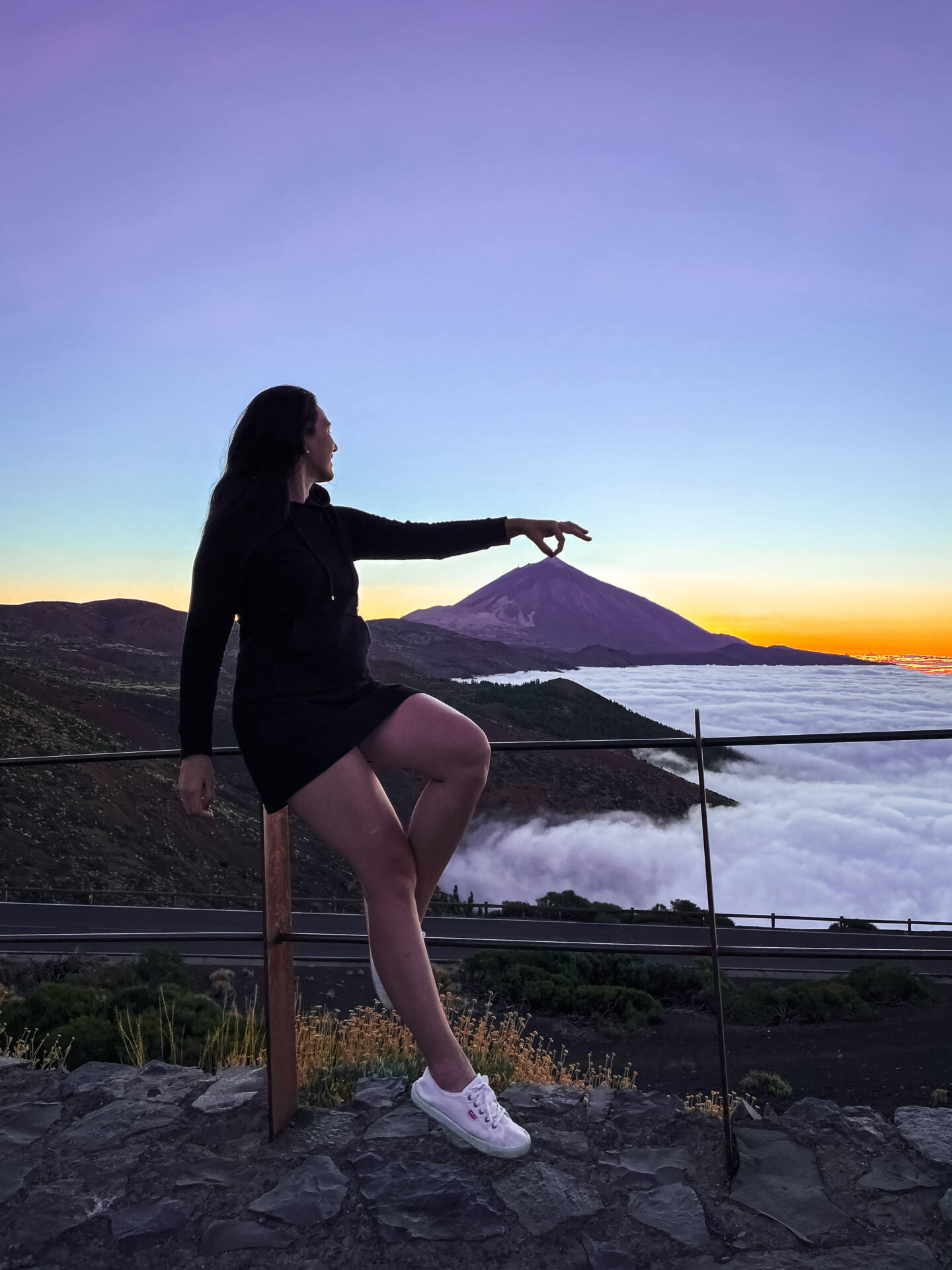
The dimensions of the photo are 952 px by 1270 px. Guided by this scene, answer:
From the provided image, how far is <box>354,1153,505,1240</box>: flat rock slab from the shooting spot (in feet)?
6.66

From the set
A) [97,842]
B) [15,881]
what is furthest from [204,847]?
[15,881]

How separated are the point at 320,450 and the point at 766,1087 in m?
23.5

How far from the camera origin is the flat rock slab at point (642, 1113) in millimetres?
2475

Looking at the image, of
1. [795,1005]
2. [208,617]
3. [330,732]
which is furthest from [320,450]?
[795,1005]

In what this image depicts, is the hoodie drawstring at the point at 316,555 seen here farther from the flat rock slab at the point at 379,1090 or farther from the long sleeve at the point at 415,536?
the flat rock slab at the point at 379,1090

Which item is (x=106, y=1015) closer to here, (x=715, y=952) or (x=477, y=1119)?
(x=477, y=1119)

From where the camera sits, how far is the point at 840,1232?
2.01 m

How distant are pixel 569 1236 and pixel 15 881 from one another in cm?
4390

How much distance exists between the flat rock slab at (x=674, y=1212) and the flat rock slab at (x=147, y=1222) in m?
1.02

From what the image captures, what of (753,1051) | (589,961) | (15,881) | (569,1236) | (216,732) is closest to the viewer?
(569,1236)

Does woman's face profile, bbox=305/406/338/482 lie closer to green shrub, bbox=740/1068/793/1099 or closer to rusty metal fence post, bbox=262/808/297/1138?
rusty metal fence post, bbox=262/808/297/1138

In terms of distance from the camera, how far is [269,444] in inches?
→ 87.4

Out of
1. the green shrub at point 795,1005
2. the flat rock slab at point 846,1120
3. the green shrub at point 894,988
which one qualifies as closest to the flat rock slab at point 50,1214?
the flat rock slab at point 846,1120

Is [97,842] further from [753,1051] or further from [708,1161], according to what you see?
[708,1161]
